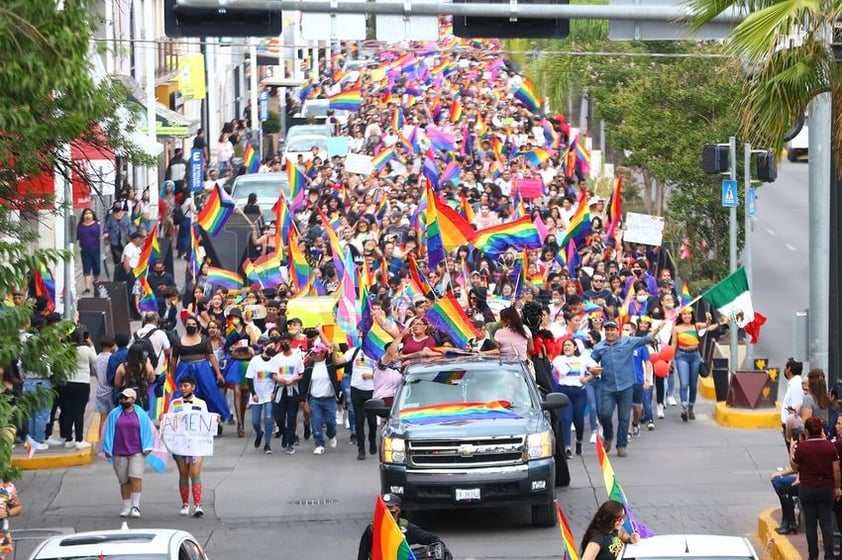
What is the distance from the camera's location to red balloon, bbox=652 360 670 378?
933 inches

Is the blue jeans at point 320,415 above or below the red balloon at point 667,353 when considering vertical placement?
below

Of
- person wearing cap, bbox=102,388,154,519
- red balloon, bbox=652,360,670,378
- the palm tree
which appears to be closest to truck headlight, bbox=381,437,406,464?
person wearing cap, bbox=102,388,154,519

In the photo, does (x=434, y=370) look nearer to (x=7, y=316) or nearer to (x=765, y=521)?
(x=765, y=521)

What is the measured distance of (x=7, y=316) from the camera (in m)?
12.5

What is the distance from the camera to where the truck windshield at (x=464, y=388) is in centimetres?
1792

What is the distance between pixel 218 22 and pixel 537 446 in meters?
6.25

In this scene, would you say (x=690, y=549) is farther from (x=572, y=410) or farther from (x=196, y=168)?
(x=196, y=168)

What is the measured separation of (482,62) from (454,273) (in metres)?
70.4

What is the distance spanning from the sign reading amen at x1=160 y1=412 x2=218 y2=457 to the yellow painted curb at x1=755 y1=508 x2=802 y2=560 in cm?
543

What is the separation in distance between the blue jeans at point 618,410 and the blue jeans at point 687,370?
87.4 inches

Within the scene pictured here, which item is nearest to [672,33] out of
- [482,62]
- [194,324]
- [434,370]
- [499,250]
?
[434,370]

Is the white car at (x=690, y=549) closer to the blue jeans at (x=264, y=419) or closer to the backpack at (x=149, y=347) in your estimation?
the blue jeans at (x=264, y=419)

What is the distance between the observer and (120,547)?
12172 mm

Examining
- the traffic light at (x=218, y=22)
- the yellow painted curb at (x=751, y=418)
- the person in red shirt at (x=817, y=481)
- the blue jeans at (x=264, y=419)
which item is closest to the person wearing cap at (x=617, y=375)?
the yellow painted curb at (x=751, y=418)
